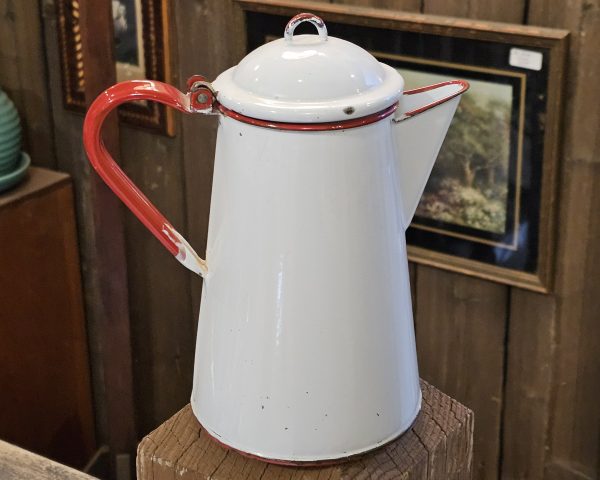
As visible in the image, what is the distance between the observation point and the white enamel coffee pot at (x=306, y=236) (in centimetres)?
75

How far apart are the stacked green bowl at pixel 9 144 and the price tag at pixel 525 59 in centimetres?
94

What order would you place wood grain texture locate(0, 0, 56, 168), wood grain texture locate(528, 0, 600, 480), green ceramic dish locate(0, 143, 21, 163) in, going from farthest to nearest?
wood grain texture locate(0, 0, 56, 168), green ceramic dish locate(0, 143, 21, 163), wood grain texture locate(528, 0, 600, 480)

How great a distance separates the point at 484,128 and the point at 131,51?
0.69 meters

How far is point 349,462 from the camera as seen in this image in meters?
0.84

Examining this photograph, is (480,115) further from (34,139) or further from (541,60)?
(34,139)

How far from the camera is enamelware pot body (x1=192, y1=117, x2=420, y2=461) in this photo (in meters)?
0.76

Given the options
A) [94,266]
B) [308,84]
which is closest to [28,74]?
[94,266]

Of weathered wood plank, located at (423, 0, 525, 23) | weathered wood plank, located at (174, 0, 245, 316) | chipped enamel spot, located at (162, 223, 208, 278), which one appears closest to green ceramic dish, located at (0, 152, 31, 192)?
weathered wood plank, located at (174, 0, 245, 316)

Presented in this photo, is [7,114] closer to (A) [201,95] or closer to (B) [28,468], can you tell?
(B) [28,468]

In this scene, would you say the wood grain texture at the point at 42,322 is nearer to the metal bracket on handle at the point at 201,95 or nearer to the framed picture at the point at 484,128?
the framed picture at the point at 484,128

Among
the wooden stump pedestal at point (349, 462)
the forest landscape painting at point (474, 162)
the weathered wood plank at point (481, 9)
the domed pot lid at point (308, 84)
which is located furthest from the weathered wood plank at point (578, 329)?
the domed pot lid at point (308, 84)

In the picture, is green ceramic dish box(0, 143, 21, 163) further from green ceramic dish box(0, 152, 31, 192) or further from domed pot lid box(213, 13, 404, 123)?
domed pot lid box(213, 13, 404, 123)

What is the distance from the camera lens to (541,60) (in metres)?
1.36

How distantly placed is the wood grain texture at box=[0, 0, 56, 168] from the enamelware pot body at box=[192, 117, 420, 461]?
122 centimetres
